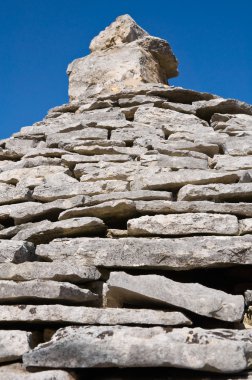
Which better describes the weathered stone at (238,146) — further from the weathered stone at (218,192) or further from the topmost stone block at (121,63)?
the topmost stone block at (121,63)

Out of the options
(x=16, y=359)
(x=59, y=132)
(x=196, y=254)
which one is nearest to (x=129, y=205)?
(x=196, y=254)

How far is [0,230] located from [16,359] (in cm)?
198

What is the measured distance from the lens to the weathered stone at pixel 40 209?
480cm

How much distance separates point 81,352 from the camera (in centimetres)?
291

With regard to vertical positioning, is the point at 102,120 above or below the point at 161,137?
above

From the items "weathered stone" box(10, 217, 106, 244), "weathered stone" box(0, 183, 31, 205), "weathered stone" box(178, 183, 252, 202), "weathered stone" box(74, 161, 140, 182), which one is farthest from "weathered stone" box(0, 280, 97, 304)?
"weathered stone" box(74, 161, 140, 182)

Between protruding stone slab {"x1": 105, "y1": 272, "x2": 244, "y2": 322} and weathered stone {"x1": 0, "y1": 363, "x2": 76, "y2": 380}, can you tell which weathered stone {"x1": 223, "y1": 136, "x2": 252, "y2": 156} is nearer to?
protruding stone slab {"x1": 105, "y1": 272, "x2": 244, "y2": 322}

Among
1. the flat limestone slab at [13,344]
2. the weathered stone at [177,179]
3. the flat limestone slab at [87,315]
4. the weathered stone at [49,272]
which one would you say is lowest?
the flat limestone slab at [13,344]

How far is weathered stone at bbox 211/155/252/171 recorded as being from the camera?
18.5 ft

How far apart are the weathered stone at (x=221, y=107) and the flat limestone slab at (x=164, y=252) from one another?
4.81 metres

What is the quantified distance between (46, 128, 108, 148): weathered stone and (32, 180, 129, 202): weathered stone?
1.67 metres

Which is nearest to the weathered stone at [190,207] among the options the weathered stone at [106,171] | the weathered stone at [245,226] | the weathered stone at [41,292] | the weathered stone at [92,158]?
the weathered stone at [245,226]

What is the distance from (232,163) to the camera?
18.8 feet

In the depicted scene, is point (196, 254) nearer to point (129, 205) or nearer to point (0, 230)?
point (129, 205)
